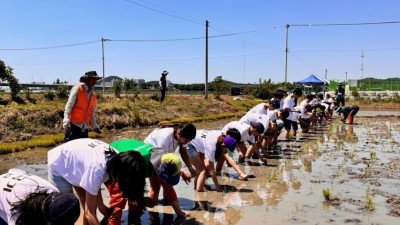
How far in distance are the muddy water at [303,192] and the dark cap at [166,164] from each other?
76 centimetres

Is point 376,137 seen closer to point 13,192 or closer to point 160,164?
point 160,164

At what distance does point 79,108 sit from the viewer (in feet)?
19.8

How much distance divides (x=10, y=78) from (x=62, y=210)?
67.0ft

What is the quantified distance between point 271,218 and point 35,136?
9680mm

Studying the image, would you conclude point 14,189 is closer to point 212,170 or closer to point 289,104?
point 212,170

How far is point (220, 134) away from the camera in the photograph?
21.2 ft

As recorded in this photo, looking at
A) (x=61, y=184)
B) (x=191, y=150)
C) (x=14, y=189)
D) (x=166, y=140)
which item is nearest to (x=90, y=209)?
(x=61, y=184)

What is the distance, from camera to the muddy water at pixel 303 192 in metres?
5.34

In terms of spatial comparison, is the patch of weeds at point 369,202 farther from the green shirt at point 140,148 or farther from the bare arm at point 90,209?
the bare arm at point 90,209

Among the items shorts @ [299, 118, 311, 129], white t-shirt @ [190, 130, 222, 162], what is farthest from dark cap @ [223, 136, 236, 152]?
shorts @ [299, 118, 311, 129]

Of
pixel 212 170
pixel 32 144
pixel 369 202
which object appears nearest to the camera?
pixel 369 202

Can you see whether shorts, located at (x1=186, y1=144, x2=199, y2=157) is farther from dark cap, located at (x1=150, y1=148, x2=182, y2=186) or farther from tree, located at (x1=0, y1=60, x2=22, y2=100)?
tree, located at (x1=0, y1=60, x2=22, y2=100)

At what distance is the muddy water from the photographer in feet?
17.5

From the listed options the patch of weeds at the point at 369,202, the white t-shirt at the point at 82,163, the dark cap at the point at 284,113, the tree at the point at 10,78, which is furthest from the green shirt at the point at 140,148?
the tree at the point at 10,78
